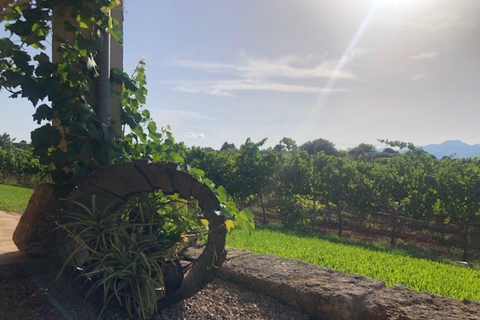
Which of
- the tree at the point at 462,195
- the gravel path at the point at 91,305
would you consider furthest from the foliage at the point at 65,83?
the tree at the point at 462,195

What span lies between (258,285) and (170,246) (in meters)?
0.70

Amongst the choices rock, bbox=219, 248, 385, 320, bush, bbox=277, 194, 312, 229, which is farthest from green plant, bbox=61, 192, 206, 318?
bush, bbox=277, 194, 312, 229

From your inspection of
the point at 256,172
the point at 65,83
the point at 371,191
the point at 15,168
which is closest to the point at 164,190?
the point at 65,83

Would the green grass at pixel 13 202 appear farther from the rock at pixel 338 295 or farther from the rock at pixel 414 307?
the rock at pixel 414 307

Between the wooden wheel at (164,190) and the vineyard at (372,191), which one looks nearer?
the wooden wheel at (164,190)

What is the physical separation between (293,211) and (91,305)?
11.6 m

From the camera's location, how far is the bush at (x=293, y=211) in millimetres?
13172

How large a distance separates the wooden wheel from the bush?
430 inches

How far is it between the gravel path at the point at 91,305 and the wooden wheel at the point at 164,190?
0.60 feet

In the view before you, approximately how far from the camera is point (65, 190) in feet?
8.32

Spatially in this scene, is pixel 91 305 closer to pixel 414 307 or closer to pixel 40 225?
pixel 40 225

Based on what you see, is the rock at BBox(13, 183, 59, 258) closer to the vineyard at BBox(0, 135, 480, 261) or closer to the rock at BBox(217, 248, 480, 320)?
the rock at BBox(217, 248, 480, 320)

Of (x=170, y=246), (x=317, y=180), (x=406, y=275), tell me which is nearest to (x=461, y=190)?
(x=317, y=180)

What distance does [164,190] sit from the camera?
223 centimetres
